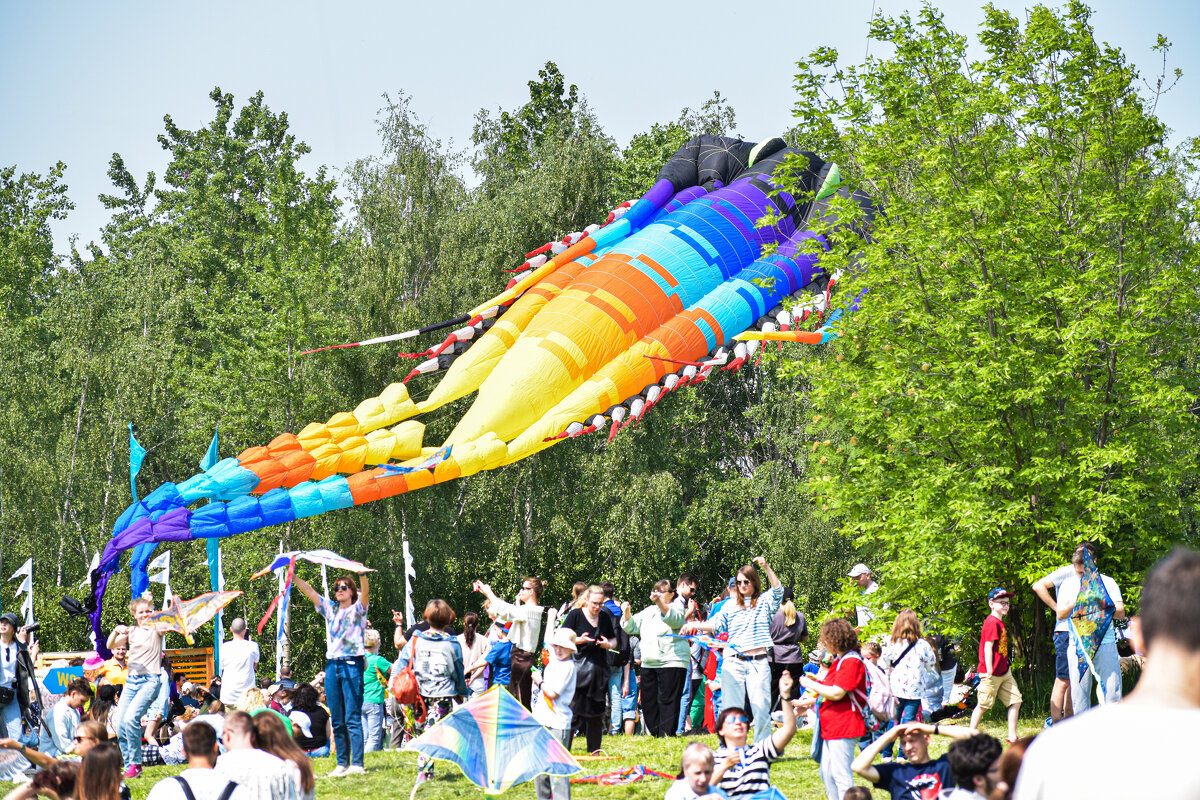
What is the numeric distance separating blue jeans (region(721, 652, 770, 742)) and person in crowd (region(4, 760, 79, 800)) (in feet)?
16.6

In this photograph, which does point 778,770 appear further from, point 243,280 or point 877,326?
point 243,280

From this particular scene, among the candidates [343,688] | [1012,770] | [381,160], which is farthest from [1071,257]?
[381,160]

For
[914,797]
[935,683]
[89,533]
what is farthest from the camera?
[89,533]

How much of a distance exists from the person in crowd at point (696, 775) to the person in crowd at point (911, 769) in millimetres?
706

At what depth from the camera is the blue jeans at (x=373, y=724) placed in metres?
11.6

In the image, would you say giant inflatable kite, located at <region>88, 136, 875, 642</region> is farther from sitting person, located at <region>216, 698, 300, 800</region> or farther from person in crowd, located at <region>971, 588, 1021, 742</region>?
sitting person, located at <region>216, 698, 300, 800</region>

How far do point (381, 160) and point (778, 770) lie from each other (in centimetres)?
1877

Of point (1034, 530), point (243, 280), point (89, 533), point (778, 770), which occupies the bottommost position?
point (778, 770)

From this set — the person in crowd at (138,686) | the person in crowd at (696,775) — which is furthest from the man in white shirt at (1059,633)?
the person in crowd at (138,686)

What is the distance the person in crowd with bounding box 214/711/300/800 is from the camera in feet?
17.2

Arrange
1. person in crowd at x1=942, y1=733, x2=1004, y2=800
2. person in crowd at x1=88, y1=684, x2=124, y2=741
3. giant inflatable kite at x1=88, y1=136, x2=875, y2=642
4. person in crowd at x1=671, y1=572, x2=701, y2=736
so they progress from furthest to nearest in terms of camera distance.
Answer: giant inflatable kite at x1=88, y1=136, x2=875, y2=642, person in crowd at x1=671, y1=572, x2=701, y2=736, person in crowd at x1=88, y1=684, x2=124, y2=741, person in crowd at x1=942, y1=733, x2=1004, y2=800

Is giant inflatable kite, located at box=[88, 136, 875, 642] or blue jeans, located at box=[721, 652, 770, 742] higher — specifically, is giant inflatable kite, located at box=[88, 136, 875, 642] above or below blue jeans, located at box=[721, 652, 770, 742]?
above

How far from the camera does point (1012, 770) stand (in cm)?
440

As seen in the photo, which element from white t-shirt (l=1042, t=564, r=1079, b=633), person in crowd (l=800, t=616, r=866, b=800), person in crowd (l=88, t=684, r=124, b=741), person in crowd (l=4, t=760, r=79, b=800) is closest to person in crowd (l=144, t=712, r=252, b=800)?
person in crowd (l=4, t=760, r=79, b=800)
